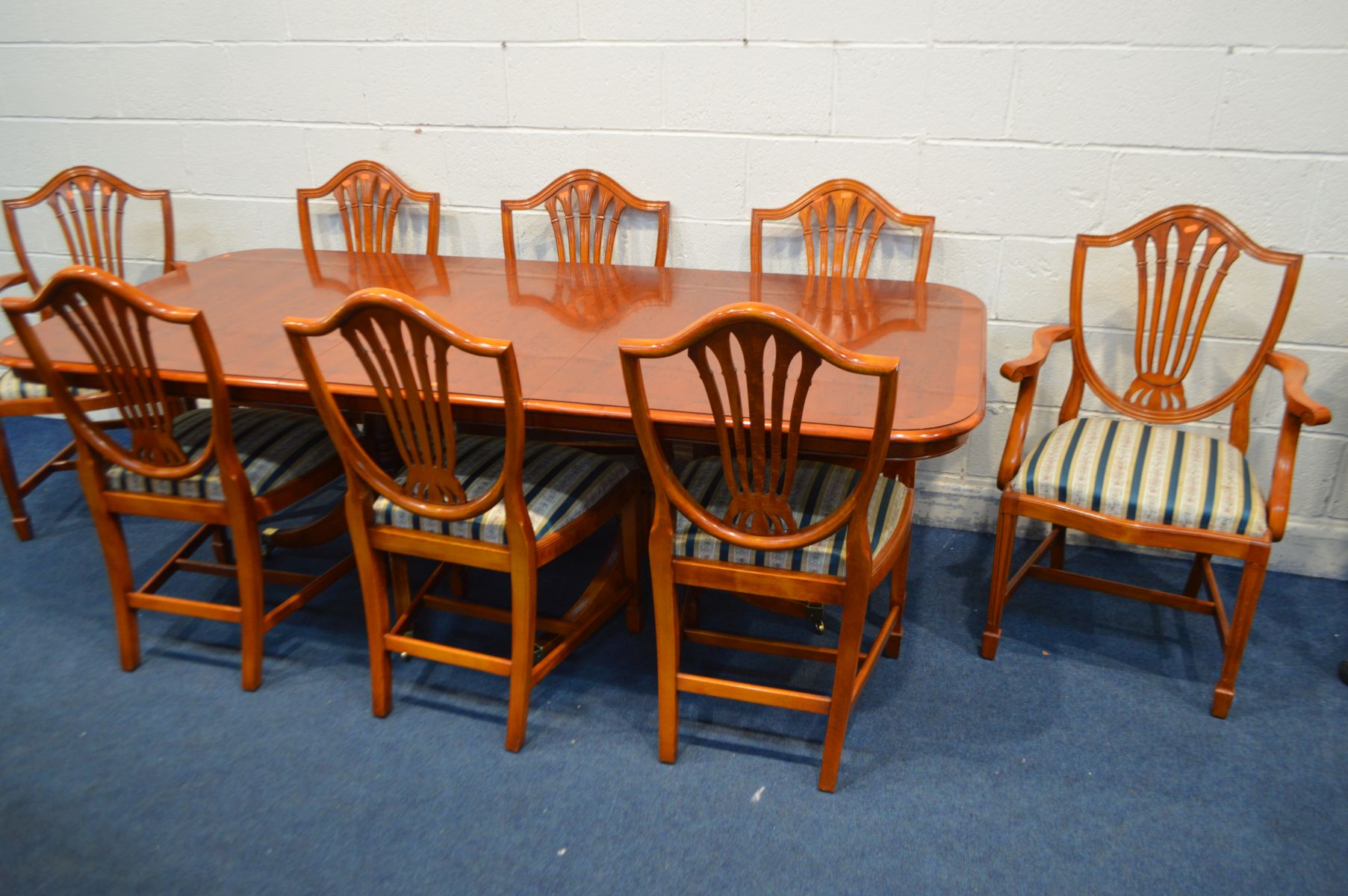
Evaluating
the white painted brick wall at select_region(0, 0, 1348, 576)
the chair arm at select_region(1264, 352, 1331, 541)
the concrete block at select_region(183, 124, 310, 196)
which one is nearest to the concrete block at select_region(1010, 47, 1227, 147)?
the white painted brick wall at select_region(0, 0, 1348, 576)

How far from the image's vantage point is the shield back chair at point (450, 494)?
5.30 feet

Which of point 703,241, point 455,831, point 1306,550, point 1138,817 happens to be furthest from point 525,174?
point 1306,550

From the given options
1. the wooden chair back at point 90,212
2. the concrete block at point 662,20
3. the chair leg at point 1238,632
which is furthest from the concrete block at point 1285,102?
the wooden chair back at point 90,212

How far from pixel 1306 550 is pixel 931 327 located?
135cm

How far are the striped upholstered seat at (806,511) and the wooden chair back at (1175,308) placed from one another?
30.6 inches

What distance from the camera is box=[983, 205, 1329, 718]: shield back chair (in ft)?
6.31

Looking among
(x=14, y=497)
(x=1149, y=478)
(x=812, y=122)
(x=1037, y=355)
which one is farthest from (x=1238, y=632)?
(x=14, y=497)

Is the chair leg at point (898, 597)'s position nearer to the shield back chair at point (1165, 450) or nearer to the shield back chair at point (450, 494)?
the shield back chair at point (1165, 450)

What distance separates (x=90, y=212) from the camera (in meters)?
3.04

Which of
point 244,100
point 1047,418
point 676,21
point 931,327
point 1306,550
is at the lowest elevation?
point 1306,550

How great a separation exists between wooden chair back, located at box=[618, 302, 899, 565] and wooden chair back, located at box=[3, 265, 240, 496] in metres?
0.89

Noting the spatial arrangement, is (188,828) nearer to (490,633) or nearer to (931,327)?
(490,633)

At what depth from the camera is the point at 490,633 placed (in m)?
2.33

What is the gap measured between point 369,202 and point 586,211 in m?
0.71
